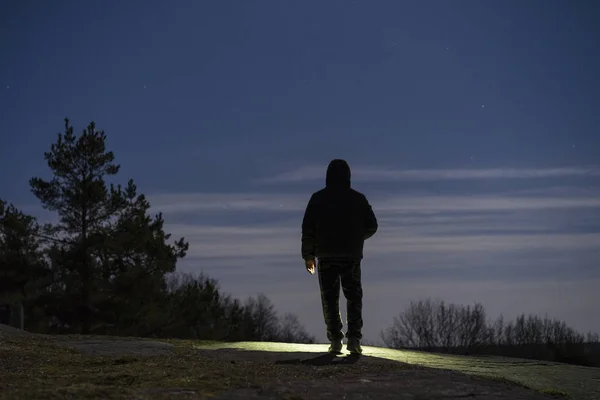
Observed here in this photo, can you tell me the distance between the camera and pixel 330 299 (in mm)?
8359

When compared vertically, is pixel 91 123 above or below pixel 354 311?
above

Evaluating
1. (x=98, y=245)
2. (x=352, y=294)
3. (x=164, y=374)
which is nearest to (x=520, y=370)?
(x=352, y=294)

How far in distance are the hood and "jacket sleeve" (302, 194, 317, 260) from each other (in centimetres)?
33

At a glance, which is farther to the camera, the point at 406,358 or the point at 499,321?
the point at 499,321

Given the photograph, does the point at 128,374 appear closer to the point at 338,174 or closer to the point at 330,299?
Answer: the point at 330,299

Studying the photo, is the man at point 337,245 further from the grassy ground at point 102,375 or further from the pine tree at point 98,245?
the pine tree at point 98,245

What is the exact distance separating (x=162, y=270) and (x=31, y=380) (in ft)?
89.1

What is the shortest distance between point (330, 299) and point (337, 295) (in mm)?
112

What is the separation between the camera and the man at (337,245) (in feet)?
27.3

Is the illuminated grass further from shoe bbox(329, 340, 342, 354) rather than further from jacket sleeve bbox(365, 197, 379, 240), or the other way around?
jacket sleeve bbox(365, 197, 379, 240)

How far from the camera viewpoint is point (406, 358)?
8422 millimetres

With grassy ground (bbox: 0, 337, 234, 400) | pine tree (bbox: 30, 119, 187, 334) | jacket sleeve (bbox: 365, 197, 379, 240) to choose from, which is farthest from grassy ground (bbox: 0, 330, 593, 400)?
pine tree (bbox: 30, 119, 187, 334)

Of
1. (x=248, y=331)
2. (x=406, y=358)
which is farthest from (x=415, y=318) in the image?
(x=406, y=358)

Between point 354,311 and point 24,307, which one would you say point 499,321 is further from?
point 354,311
